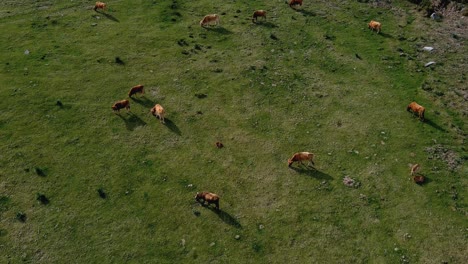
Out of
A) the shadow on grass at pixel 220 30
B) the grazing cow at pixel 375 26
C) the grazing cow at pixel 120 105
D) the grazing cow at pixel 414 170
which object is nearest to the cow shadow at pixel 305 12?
the grazing cow at pixel 375 26

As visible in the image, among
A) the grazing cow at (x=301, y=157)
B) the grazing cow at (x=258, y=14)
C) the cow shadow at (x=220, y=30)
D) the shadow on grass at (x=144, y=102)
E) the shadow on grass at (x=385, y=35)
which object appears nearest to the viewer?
the grazing cow at (x=301, y=157)

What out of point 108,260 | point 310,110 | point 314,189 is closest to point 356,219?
point 314,189

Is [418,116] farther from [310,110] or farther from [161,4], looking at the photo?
[161,4]

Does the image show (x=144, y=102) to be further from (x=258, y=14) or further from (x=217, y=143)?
(x=258, y=14)

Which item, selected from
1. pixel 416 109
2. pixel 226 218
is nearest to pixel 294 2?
pixel 416 109

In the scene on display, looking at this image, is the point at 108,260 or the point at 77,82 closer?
the point at 108,260

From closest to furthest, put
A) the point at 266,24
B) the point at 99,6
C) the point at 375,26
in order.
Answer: the point at 375,26 → the point at 266,24 → the point at 99,6

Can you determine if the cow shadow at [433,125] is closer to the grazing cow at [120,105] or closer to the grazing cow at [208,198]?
the grazing cow at [208,198]
